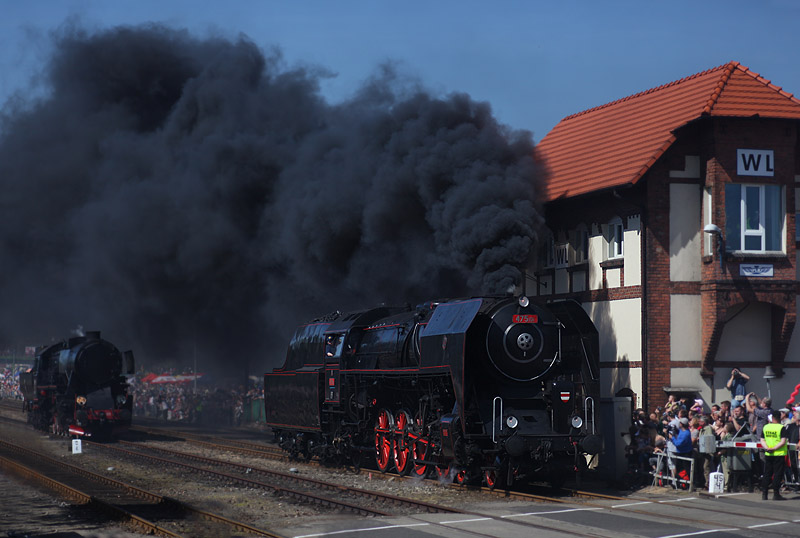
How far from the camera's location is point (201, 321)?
1356 inches

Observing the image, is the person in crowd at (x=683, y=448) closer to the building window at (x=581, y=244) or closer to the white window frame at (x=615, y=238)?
the white window frame at (x=615, y=238)

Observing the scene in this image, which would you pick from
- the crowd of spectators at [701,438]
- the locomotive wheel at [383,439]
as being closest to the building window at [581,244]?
the crowd of spectators at [701,438]

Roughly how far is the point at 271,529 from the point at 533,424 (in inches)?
198

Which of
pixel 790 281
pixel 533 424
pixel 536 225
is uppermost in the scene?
pixel 536 225

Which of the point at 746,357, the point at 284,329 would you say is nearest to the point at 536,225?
the point at 746,357

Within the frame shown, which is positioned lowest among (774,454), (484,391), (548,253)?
(774,454)

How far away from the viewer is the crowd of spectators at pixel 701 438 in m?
15.3

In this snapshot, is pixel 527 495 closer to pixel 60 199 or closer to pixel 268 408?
pixel 268 408

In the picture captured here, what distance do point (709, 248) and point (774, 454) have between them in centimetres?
556

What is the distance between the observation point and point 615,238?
20109 millimetres

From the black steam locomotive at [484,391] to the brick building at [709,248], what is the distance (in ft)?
9.42

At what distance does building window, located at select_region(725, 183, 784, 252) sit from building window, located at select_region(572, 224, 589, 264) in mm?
3233

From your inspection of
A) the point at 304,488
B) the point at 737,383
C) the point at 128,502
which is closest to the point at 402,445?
the point at 304,488

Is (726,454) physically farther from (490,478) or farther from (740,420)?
(490,478)
